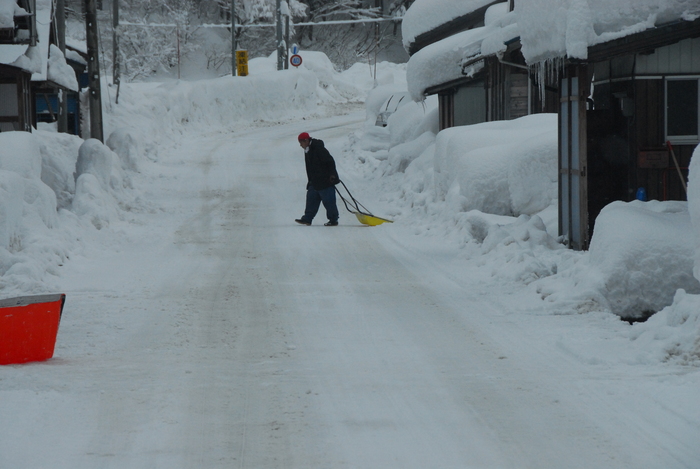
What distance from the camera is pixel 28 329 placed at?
5594 mm

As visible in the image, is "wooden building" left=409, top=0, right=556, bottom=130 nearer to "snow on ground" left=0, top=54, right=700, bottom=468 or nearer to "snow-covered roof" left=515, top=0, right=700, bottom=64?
"snow on ground" left=0, top=54, right=700, bottom=468

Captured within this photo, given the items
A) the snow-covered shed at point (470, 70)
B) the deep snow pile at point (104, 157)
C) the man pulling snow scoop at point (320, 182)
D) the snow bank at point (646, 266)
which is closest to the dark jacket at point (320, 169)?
the man pulling snow scoop at point (320, 182)

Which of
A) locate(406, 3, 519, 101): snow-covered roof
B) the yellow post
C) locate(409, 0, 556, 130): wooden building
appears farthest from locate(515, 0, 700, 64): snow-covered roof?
the yellow post

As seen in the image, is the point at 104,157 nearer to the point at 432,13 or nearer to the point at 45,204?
the point at 45,204

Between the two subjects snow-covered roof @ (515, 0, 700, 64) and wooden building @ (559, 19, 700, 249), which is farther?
wooden building @ (559, 19, 700, 249)

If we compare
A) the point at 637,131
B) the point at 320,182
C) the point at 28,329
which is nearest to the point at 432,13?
the point at 320,182

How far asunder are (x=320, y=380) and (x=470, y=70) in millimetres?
13599

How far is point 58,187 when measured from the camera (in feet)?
47.5

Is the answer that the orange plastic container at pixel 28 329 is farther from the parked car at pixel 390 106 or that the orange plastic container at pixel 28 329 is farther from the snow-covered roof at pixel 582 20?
the parked car at pixel 390 106

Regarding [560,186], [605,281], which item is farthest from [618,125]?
[605,281]

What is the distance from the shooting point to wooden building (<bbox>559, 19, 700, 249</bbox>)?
1002 centimetres

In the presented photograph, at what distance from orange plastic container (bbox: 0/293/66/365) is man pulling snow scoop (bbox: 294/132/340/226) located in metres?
8.35

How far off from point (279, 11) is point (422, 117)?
21145 millimetres

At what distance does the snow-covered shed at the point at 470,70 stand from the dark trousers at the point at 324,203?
386 cm
